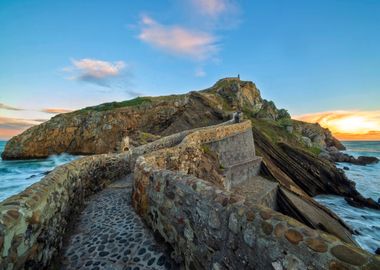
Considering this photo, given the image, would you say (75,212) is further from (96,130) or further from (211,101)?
(96,130)

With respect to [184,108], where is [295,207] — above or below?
below

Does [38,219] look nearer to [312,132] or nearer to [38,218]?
[38,218]

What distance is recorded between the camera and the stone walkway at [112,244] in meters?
4.41

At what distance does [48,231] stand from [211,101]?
48.9m

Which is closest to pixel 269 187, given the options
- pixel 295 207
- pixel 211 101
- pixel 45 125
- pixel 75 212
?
pixel 295 207

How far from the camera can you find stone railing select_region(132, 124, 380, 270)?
6.50 feet

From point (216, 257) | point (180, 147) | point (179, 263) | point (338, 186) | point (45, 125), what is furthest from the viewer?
point (45, 125)

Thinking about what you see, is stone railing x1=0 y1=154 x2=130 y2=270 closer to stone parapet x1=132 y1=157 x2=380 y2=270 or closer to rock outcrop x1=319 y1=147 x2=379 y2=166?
stone parapet x1=132 y1=157 x2=380 y2=270

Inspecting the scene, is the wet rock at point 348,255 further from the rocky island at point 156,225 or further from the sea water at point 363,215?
the sea water at point 363,215

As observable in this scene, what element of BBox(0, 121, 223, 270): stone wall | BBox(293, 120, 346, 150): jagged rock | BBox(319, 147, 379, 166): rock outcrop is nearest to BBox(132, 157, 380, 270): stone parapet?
BBox(0, 121, 223, 270): stone wall

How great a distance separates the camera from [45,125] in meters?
56.2

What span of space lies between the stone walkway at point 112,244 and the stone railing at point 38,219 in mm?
435

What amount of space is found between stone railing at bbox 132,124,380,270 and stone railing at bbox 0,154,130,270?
2.31 metres

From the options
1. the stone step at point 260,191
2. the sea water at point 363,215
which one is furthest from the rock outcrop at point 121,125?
the stone step at point 260,191
